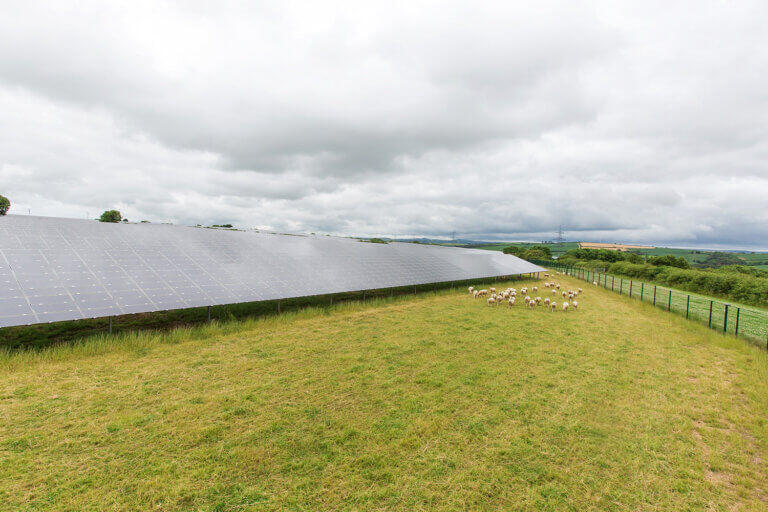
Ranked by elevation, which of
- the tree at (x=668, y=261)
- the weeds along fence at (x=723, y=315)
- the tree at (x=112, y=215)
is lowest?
the weeds along fence at (x=723, y=315)

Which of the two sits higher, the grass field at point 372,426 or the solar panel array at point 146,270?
the solar panel array at point 146,270

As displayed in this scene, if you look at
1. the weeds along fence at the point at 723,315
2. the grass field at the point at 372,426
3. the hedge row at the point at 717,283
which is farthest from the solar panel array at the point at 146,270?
the hedge row at the point at 717,283

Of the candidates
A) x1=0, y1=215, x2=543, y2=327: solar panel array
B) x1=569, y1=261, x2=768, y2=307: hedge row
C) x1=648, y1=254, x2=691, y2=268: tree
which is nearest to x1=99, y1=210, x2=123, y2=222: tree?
x1=0, y1=215, x2=543, y2=327: solar panel array

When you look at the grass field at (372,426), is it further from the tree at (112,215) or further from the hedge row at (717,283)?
the tree at (112,215)

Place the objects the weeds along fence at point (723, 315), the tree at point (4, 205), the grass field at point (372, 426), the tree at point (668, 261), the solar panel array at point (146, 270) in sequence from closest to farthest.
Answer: the grass field at point (372, 426) < the solar panel array at point (146, 270) < the weeds along fence at point (723, 315) < the tree at point (4, 205) < the tree at point (668, 261)

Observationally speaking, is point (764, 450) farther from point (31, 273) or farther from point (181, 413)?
point (31, 273)

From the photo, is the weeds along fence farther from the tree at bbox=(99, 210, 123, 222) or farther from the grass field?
the tree at bbox=(99, 210, 123, 222)

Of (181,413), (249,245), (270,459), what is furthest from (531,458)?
(249,245)
